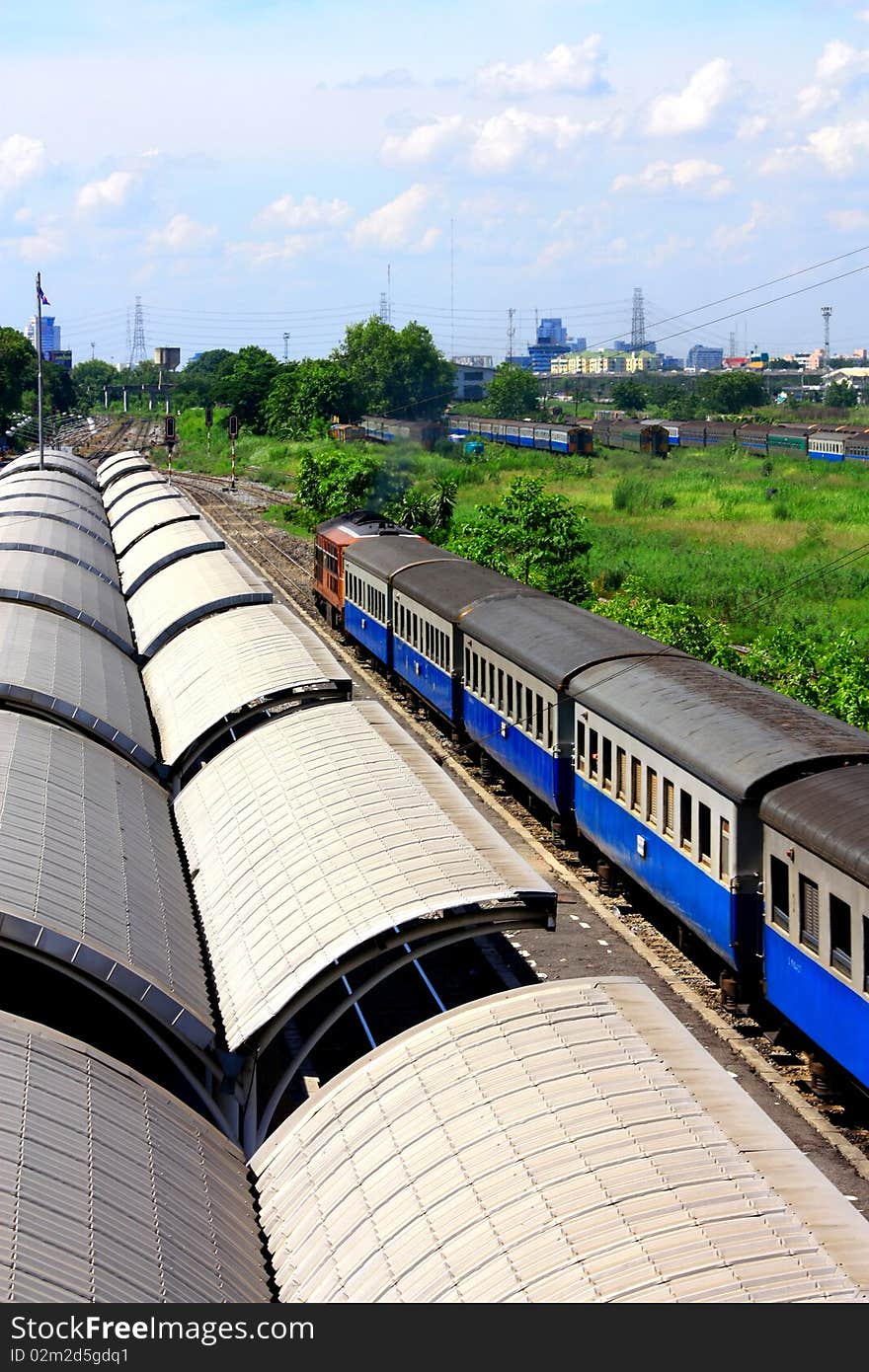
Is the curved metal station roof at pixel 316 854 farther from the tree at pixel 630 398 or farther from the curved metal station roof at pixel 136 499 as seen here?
the tree at pixel 630 398

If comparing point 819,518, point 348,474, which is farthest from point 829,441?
point 348,474

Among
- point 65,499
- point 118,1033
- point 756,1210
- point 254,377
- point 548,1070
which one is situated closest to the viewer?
point 756,1210

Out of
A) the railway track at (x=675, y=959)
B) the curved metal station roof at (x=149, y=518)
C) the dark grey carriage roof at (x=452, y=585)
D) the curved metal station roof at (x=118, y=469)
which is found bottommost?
the railway track at (x=675, y=959)

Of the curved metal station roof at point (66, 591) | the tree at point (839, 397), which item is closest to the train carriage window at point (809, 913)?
the curved metal station roof at point (66, 591)

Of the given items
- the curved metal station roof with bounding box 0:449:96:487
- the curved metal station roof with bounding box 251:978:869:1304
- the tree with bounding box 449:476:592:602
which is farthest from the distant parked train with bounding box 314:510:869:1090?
the curved metal station roof with bounding box 0:449:96:487

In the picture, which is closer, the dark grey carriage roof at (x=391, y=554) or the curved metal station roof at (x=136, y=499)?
the dark grey carriage roof at (x=391, y=554)

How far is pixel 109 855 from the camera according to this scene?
15.0m

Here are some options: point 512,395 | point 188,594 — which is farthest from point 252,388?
point 188,594

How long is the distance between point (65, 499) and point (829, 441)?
2045 inches

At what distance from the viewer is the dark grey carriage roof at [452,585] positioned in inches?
1085

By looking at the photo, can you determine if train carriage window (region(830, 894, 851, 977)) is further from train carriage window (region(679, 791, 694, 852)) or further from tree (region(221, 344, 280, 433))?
tree (region(221, 344, 280, 433))

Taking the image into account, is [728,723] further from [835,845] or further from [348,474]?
[348,474]

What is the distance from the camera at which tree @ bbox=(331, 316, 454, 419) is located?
13625cm

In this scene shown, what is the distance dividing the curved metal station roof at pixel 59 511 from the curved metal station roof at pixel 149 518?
46 centimetres
